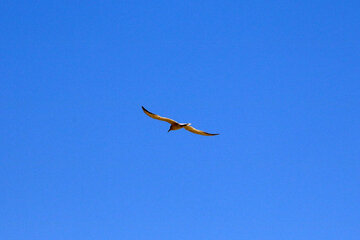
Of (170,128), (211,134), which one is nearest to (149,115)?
(170,128)

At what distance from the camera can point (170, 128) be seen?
5556cm

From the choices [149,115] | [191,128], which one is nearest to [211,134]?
[191,128]

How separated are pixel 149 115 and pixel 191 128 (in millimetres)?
4459

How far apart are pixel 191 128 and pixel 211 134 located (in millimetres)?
2221

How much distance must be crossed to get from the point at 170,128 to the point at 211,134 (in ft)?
13.2

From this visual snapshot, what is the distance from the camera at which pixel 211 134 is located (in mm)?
55156

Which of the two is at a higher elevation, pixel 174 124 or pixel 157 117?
pixel 157 117

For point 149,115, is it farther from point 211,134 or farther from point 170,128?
point 211,134

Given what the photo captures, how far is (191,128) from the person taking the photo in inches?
2210

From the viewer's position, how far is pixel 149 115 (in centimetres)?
5481

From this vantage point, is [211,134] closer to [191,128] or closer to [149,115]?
[191,128]

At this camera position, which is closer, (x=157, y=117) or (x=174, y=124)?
(x=157, y=117)

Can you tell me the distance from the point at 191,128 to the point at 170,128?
2135 mm
